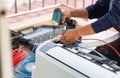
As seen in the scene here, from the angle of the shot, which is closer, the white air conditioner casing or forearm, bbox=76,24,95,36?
the white air conditioner casing

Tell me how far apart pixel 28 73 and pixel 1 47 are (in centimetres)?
168

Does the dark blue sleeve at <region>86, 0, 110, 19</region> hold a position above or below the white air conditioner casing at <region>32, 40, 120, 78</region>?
above

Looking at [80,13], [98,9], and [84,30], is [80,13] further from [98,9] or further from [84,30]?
[84,30]

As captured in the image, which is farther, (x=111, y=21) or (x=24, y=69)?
(x=24, y=69)

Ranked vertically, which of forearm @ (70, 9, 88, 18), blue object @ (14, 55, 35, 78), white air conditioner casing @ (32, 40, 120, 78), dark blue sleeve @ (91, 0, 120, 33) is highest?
dark blue sleeve @ (91, 0, 120, 33)

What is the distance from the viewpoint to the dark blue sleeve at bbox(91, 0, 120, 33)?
158 cm

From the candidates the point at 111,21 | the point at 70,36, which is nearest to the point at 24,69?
the point at 70,36

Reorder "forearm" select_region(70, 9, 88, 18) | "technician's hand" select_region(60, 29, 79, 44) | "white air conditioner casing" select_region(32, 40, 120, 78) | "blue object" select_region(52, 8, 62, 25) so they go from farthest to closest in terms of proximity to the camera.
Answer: "forearm" select_region(70, 9, 88, 18) < "blue object" select_region(52, 8, 62, 25) < "technician's hand" select_region(60, 29, 79, 44) < "white air conditioner casing" select_region(32, 40, 120, 78)

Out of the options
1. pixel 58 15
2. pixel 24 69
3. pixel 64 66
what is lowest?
pixel 24 69

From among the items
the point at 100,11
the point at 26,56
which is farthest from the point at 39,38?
the point at 100,11

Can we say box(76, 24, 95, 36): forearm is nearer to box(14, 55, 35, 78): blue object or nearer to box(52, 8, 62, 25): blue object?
box(52, 8, 62, 25): blue object

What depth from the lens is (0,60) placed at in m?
0.35

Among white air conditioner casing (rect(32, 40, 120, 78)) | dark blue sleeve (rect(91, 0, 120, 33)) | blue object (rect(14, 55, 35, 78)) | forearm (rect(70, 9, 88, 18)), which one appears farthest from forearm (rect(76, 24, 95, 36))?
blue object (rect(14, 55, 35, 78))

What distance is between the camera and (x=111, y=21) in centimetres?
160
